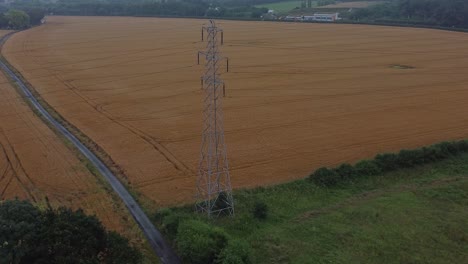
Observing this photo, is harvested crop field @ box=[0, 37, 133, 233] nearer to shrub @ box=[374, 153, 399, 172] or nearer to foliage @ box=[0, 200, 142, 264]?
foliage @ box=[0, 200, 142, 264]

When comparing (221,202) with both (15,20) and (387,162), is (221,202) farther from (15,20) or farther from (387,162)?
(15,20)

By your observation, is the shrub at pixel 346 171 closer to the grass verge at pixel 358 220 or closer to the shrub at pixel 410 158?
the grass verge at pixel 358 220

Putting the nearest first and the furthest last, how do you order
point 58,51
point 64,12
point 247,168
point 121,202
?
point 121,202 < point 247,168 < point 58,51 < point 64,12

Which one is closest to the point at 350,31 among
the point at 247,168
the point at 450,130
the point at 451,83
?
the point at 451,83

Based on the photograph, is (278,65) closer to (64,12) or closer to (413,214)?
(413,214)

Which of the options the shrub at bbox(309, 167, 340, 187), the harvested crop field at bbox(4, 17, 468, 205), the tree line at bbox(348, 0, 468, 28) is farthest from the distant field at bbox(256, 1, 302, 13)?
the shrub at bbox(309, 167, 340, 187)

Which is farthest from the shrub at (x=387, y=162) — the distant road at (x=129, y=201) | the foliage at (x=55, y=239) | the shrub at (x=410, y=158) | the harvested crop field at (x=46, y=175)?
the foliage at (x=55, y=239)
